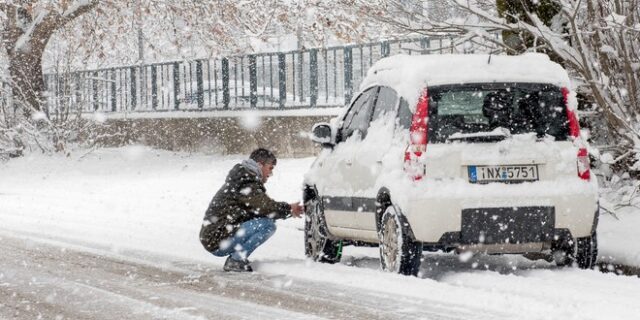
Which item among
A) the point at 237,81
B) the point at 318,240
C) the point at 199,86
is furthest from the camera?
the point at 199,86

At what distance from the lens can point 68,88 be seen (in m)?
27.2

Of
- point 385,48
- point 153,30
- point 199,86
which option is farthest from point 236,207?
point 153,30

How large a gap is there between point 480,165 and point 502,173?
0.19 m

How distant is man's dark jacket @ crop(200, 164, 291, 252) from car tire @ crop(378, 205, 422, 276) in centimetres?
118

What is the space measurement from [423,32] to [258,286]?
457cm

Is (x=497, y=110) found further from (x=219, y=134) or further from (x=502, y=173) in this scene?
(x=219, y=134)

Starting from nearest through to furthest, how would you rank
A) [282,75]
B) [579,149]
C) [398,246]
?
[398,246] → [579,149] → [282,75]

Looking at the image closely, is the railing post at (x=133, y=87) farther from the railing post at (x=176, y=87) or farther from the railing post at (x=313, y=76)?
the railing post at (x=313, y=76)

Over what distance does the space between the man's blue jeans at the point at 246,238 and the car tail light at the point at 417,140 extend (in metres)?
1.85

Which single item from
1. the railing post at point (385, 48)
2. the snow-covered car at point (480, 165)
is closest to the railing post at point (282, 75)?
the railing post at point (385, 48)

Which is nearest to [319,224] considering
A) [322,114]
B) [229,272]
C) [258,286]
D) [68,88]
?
[229,272]

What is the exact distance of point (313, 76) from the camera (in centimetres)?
2128

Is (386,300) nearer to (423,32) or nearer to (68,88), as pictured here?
(423,32)

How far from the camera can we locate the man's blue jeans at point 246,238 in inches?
409
